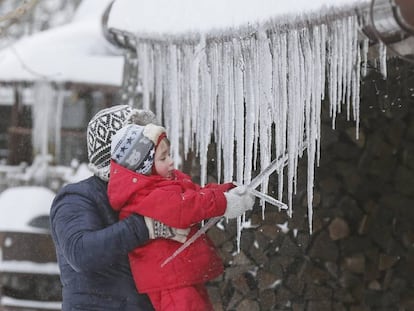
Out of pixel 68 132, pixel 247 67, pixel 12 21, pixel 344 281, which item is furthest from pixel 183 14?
pixel 68 132

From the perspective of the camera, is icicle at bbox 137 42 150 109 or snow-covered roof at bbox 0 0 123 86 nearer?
icicle at bbox 137 42 150 109

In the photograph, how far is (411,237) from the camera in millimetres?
→ 5375

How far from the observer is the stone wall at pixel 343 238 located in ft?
16.7

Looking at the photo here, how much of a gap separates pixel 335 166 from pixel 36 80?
24.9 feet

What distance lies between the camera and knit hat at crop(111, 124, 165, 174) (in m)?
3.00

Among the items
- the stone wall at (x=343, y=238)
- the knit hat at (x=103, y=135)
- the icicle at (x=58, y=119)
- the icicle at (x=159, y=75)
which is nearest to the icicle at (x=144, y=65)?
the icicle at (x=159, y=75)

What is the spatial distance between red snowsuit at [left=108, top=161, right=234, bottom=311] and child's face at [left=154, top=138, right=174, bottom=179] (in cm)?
5

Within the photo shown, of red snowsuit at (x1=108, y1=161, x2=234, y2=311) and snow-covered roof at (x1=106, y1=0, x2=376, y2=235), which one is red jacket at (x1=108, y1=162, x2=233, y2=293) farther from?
snow-covered roof at (x1=106, y1=0, x2=376, y2=235)

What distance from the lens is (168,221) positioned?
2.94m

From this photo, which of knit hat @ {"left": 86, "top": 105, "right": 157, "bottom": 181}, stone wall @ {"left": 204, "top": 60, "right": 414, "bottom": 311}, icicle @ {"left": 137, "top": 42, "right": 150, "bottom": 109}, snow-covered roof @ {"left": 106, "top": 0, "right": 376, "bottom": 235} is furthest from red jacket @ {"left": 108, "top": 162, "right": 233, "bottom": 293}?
icicle @ {"left": 137, "top": 42, "right": 150, "bottom": 109}

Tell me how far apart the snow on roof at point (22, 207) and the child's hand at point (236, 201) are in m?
4.64

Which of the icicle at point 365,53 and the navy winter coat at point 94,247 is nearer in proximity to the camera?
the navy winter coat at point 94,247

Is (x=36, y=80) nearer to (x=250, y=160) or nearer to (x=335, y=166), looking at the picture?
(x=335, y=166)

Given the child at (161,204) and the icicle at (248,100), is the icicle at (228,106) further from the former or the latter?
the child at (161,204)
